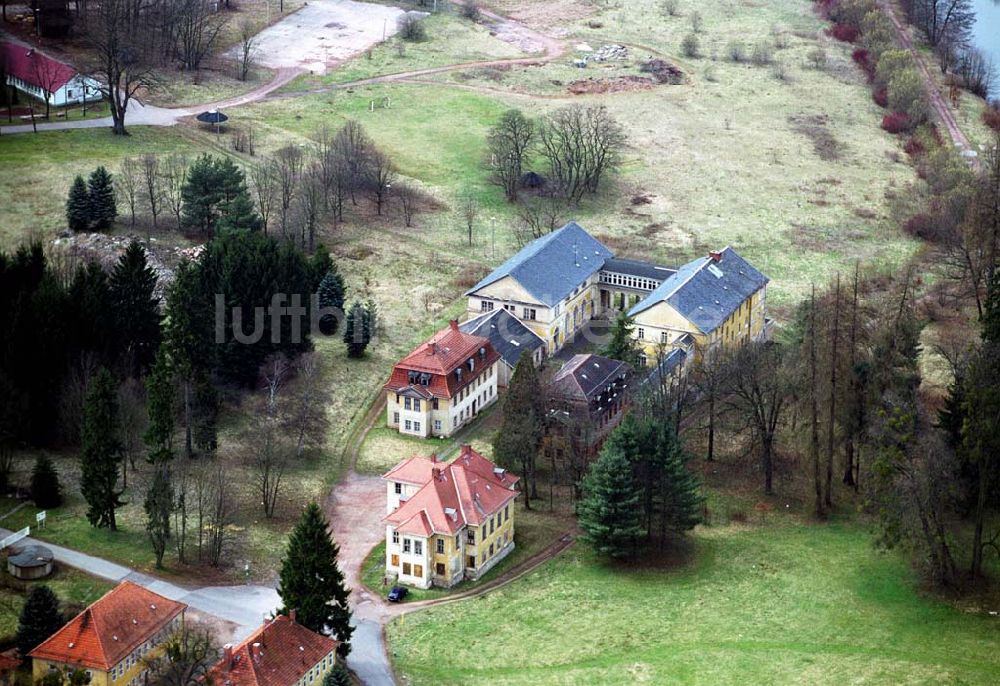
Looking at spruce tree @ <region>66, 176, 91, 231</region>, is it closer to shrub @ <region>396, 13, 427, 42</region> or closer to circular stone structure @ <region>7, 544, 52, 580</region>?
circular stone structure @ <region>7, 544, 52, 580</region>

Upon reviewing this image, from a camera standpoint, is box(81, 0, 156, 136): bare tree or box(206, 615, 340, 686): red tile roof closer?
box(206, 615, 340, 686): red tile roof

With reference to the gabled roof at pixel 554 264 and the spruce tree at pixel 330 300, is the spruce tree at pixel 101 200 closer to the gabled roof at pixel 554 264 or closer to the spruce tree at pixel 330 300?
the spruce tree at pixel 330 300

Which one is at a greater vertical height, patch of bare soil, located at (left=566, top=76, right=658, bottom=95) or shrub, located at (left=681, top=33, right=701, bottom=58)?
shrub, located at (left=681, top=33, right=701, bottom=58)

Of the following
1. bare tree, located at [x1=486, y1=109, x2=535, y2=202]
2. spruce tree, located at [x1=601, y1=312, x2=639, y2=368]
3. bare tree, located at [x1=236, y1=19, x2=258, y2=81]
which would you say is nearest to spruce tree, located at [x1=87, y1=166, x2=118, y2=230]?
bare tree, located at [x1=486, y1=109, x2=535, y2=202]

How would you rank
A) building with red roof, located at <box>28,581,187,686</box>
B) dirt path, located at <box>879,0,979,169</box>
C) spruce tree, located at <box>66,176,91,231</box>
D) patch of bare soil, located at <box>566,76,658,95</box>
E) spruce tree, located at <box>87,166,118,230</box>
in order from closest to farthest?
building with red roof, located at <box>28,581,187,686</box> < spruce tree, located at <box>66,176,91,231</box> < spruce tree, located at <box>87,166,118,230</box> < dirt path, located at <box>879,0,979,169</box> < patch of bare soil, located at <box>566,76,658,95</box>

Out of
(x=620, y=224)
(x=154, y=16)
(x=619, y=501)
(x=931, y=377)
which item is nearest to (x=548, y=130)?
(x=620, y=224)

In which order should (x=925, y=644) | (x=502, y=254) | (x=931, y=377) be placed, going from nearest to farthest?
(x=925, y=644) → (x=931, y=377) → (x=502, y=254)

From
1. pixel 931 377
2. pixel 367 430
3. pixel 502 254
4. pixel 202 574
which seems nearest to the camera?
pixel 202 574

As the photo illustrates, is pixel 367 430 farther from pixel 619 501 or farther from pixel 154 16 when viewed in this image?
pixel 154 16
